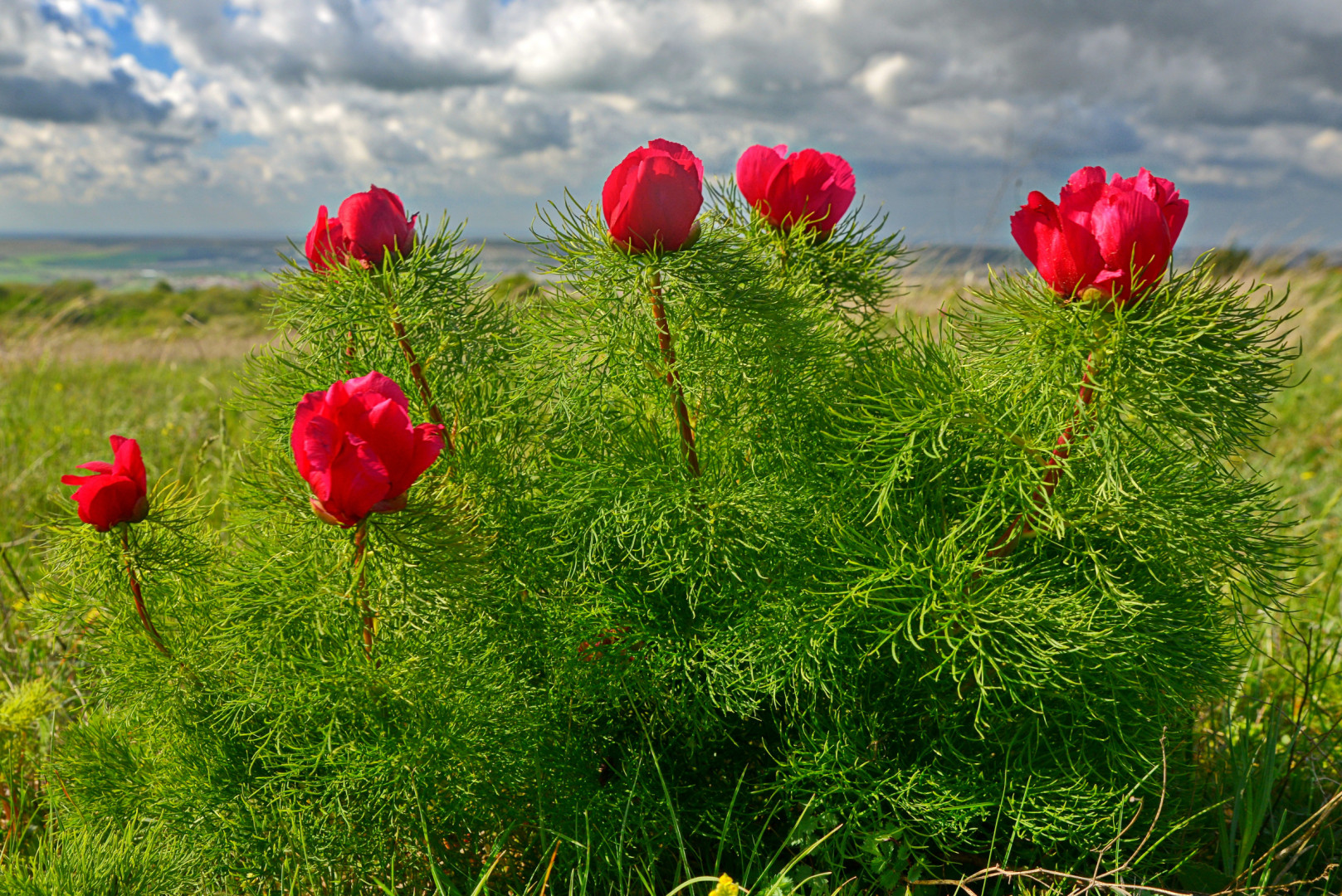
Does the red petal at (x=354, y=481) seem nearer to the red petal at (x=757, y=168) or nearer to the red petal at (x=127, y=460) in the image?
the red petal at (x=127, y=460)

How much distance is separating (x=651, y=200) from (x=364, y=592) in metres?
0.63

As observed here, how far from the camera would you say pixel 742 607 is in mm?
1233

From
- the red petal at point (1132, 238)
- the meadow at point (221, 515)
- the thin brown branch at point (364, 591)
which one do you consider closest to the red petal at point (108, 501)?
the meadow at point (221, 515)

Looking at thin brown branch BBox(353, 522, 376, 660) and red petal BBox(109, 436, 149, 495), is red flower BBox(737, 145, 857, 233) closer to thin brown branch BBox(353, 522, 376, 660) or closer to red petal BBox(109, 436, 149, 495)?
thin brown branch BBox(353, 522, 376, 660)

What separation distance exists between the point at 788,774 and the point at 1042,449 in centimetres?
66

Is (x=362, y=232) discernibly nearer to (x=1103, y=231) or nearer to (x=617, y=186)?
(x=617, y=186)

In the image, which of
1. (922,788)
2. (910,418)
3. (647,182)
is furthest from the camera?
(922,788)

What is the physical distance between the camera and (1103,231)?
0.96 m

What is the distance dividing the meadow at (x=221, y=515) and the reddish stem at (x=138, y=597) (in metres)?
0.13

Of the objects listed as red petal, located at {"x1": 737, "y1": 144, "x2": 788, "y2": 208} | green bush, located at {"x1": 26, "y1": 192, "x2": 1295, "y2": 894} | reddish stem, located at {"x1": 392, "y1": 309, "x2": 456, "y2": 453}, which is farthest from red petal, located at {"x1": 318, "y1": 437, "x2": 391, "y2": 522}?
red petal, located at {"x1": 737, "y1": 144, "x2": 788, "y2": 208}

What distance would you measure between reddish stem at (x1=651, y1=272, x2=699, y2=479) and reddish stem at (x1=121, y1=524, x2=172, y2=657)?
2.84 ft

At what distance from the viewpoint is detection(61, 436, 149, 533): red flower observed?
3.95ft

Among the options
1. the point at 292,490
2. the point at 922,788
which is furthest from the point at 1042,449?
the point at 292,490

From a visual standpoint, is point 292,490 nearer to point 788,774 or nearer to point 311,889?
point 311,889
